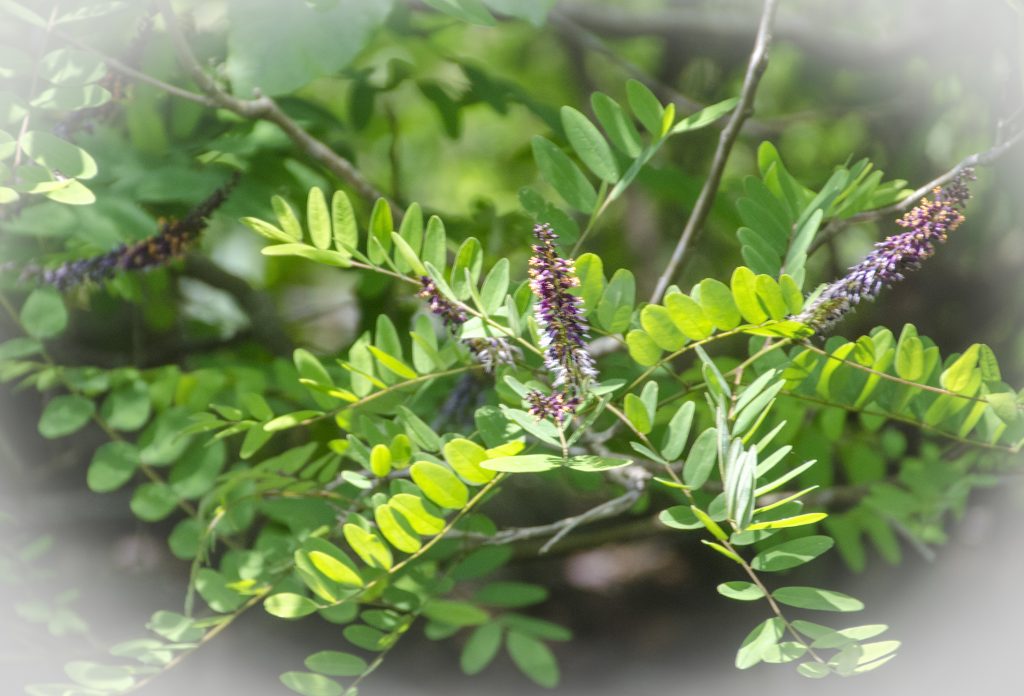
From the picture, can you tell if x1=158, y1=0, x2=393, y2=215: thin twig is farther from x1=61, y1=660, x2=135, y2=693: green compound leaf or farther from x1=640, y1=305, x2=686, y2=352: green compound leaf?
x1=61, y1=660, x2=135, y2=693: green compound leaf

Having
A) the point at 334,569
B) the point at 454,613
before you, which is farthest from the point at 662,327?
the point at 454,613

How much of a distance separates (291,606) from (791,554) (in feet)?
0.93

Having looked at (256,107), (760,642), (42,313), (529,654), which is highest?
(256,107)

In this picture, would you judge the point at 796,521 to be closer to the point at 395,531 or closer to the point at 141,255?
the point at 395,531

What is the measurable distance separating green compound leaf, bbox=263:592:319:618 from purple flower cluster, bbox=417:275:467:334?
0.61 ft

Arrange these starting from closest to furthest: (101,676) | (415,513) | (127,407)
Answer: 1. (415,513)
2. (101,676)
3. (127,407)

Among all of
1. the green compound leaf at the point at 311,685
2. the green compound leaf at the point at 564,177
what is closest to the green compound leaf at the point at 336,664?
the green compound leaf at the point at 311,685

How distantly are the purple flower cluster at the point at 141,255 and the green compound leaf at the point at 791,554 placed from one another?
47cm

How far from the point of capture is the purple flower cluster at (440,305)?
19.0 inches

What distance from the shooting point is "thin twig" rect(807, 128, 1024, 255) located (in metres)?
0.47

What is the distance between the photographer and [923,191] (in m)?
0.49

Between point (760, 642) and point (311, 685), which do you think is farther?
point (311, 685)

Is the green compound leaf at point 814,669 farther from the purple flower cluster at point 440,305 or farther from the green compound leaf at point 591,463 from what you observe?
the purple flower cluster at point 440,305

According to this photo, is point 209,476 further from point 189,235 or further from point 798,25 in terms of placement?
point 798,25
